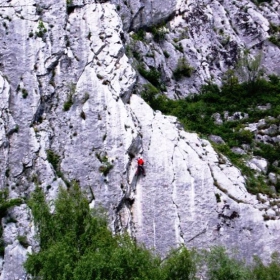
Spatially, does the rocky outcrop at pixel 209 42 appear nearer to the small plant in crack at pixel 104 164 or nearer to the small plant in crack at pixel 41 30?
the small plant in crack at pixel 41 30

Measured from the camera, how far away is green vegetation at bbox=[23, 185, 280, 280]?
63.7ft

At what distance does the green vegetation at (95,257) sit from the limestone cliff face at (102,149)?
2.64 m

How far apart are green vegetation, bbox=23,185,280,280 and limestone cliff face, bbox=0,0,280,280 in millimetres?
2637

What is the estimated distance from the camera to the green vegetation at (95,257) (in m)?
19.4

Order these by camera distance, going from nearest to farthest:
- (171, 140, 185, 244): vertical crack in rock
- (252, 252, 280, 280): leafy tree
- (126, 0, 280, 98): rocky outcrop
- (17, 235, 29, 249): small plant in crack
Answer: (252, 252, 280, 280): leafy tree, (17, 235, 29, 249): small plant in crack, (171, 140, 185, 244): vertical crack in rock, (126, 0, 280, 98): rocky outcrop

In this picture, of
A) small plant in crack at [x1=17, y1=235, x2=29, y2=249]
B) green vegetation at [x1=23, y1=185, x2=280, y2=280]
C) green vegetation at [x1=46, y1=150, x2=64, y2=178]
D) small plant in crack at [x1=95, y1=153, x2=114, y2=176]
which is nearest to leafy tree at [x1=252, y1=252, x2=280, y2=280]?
green vegetation at [x1=23, y1=185, x2=280, y2=280]

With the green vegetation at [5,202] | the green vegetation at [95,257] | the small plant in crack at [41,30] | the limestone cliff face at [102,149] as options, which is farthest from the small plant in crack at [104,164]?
the small plant in crack at [41,30]

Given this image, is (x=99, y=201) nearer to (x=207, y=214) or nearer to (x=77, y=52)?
(x=207, y=214)

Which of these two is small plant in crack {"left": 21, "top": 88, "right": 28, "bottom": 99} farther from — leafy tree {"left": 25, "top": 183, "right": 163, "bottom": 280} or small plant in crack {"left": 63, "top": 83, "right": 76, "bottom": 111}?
leafy tree {"left": 25, "top": 183, "right": 163, "bottom": 280}

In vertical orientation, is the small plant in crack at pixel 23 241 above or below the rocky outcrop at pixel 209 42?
below

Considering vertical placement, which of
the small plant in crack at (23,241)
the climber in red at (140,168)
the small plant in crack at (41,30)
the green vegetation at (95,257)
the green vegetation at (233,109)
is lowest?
the small plant in crack at (23,241)

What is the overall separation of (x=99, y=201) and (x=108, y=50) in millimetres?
9671

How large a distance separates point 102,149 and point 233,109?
11.8 metres

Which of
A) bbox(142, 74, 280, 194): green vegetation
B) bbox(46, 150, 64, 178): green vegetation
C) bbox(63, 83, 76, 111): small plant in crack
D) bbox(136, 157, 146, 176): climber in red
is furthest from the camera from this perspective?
bbox(142, 74, 280, 194): green vegetation
